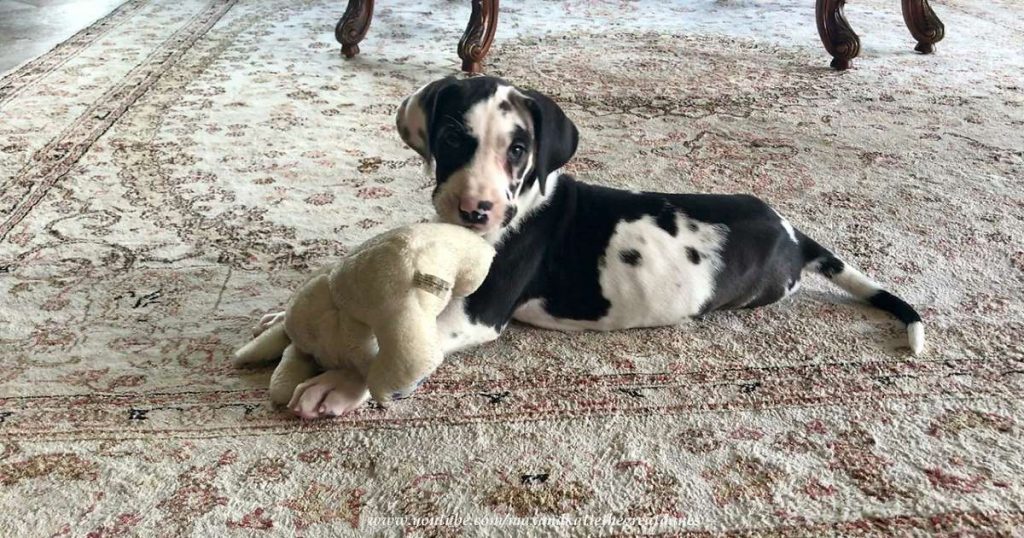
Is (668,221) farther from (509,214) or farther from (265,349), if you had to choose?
(265,349)

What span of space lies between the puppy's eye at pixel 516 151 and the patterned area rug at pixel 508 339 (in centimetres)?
35

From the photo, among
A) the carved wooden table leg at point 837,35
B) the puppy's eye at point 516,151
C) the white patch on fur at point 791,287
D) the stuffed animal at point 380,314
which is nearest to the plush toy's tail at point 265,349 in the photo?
the stuffed animal at point 380,314

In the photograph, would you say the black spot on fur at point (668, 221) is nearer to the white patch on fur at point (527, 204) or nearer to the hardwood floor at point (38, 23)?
the white patch on fur at point (527, 204)

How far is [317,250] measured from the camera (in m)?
1.97

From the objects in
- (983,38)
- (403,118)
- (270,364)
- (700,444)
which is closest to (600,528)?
(700,444)

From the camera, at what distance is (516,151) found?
1.48 m

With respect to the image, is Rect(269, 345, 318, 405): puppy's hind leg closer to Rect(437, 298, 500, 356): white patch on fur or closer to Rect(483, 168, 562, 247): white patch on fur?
Rect(437, 298, 500, 356): white patch on fur

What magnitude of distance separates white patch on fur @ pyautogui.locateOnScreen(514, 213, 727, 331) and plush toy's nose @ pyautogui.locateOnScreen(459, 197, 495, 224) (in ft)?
0.81

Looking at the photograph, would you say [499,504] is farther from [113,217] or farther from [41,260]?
[113,217]

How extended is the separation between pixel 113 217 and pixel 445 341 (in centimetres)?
110

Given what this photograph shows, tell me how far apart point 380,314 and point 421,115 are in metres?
0.42

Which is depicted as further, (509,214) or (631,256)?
(631,256)

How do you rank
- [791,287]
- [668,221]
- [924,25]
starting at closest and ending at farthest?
[668,221]
[791,287]
[924,25]

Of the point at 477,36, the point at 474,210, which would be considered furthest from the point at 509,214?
the point at 477,36
